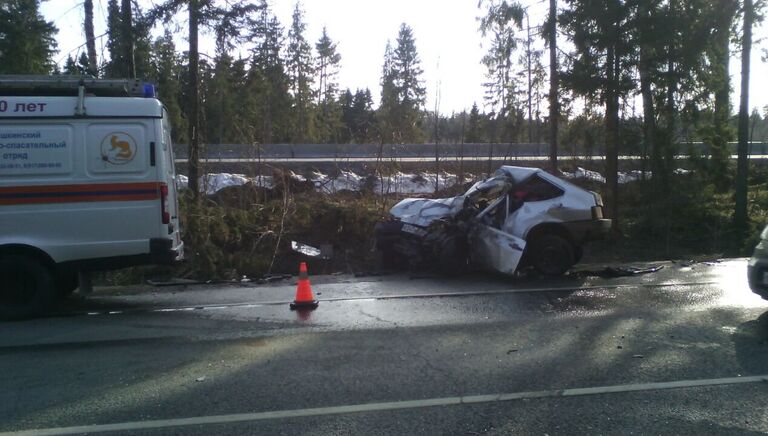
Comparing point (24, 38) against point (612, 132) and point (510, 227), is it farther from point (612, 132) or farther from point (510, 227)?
point (612, 132)

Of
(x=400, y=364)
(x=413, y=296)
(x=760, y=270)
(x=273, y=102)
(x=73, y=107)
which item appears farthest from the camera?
(x=273, y=102)

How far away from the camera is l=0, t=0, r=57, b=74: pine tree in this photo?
689 inches

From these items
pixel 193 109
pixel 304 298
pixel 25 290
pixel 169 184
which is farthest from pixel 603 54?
pixel 25 290

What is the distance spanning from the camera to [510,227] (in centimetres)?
1077

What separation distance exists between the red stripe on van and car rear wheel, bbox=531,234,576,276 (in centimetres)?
640

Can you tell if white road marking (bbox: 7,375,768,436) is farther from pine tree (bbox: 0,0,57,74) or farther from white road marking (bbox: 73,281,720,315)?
pine tree (bbox: 0,0,57,74)

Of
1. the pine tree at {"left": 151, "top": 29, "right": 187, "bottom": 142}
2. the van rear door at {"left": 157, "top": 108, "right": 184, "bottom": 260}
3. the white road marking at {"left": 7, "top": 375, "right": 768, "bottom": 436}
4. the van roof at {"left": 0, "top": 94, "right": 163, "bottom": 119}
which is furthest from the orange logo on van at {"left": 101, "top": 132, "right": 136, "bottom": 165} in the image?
the pine tree at {"left": 151, "top": 29, "right": 187, "bottom": 142}

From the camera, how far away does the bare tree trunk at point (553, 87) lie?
1634cm

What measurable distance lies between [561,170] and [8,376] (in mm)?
17480

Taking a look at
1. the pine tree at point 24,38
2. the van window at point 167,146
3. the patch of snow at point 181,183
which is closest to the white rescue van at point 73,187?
the van window at point 167,146

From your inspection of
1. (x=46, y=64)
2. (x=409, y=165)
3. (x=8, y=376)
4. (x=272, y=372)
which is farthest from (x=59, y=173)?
(x=46, y=64)

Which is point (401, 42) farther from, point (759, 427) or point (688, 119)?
point (759, 427)

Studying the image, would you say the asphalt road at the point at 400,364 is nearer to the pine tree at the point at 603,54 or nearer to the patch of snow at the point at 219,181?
the patch of snow at the point at 219,181

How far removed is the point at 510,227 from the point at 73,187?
6898 mm
